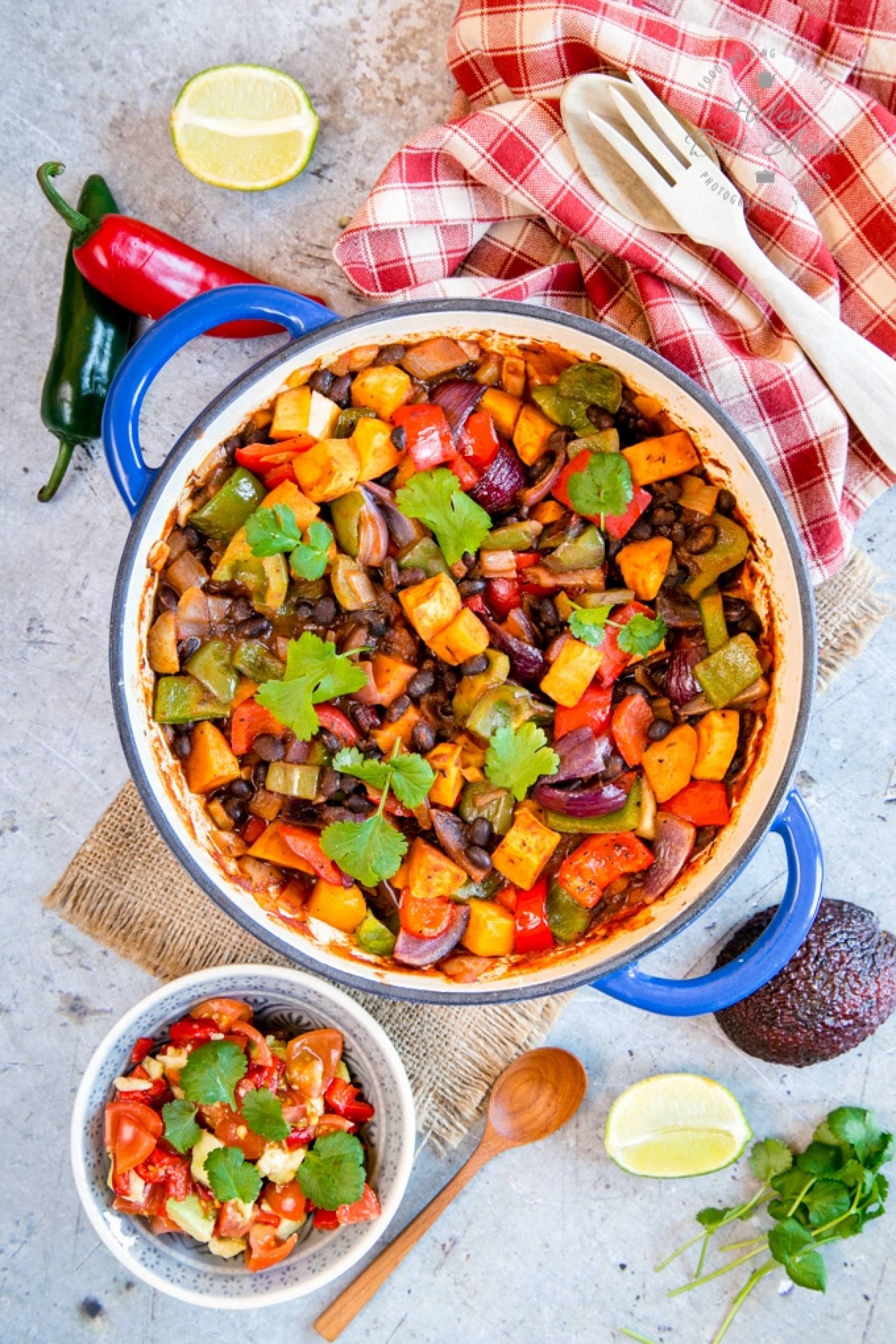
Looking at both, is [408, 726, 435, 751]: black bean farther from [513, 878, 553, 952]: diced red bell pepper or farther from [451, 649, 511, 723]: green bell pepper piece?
[513, 878, 553, 952]: diced red bell pepper

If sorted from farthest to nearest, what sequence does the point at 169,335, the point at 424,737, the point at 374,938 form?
the point at 374,938 < the point at 424,737 < the point at 169,335

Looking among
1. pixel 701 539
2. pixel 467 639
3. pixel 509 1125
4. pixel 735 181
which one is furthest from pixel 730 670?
pixel 509 1125

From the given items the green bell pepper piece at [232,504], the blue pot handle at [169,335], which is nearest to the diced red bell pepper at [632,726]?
the green bell pepper piece at [232,504]

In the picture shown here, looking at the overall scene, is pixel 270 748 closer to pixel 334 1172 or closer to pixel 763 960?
pixel 334 1172

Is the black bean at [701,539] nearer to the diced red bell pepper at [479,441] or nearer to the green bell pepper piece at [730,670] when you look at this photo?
the green bell pepper piece at [730,670]

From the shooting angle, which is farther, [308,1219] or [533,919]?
[308,1219]

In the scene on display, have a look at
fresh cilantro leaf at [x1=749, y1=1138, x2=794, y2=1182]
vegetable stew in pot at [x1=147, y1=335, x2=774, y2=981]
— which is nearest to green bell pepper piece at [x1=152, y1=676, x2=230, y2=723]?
vegetable stew in pot at [x1=147, y1=335, x2=774, y2=981]

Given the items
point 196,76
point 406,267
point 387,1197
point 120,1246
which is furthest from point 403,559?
point 120,1246
